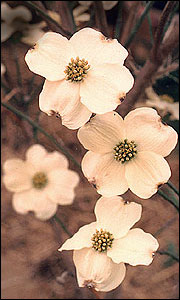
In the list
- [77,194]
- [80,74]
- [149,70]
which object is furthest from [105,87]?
[77,194]

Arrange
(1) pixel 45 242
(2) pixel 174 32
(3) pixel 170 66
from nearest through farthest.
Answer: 1. (2) pixel 174 32
2. (3) pixel 170 66
3. (1) pixel 45 242

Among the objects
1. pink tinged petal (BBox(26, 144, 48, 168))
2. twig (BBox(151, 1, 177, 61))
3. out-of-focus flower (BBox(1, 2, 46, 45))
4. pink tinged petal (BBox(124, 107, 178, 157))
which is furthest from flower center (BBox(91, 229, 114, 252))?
out-of-focus flower (BBox(1, 2, 46, 45))

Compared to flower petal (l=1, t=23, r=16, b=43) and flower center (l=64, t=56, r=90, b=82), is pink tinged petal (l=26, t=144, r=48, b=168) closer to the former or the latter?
flower petal (l=1, t=23, r=16, b=43)

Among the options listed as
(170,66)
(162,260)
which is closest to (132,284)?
(162,260)

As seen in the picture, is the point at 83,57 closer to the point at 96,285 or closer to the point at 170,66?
the point at 96,285

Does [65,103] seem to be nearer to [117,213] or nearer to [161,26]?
[117,213]

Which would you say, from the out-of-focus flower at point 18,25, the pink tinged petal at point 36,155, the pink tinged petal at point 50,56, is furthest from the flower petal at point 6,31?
the pink tinged petal at point 50,56
